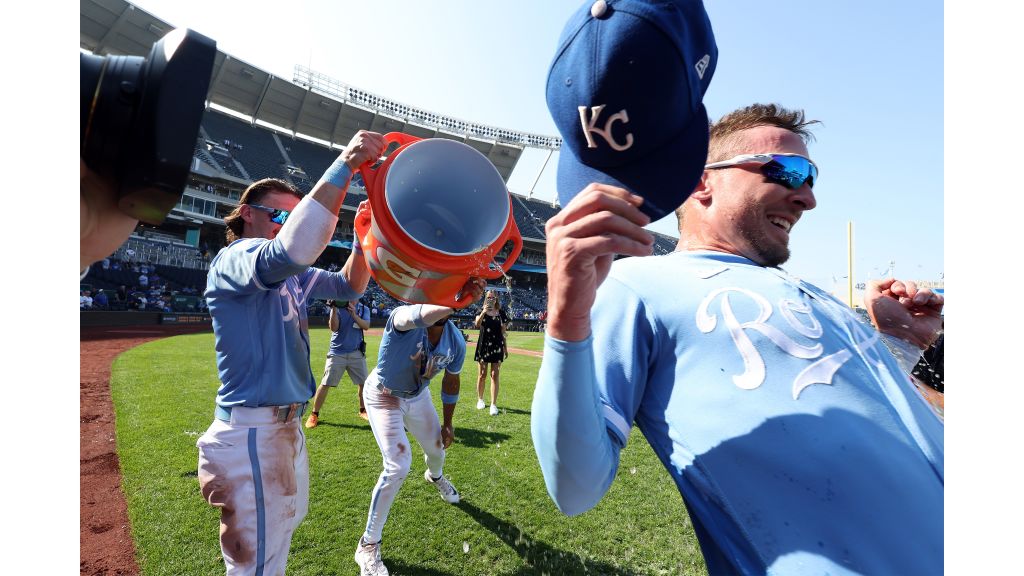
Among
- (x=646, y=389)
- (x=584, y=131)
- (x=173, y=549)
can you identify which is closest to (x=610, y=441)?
(x=646, y=389)

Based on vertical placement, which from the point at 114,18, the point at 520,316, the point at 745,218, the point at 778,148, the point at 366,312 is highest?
the point at 114,18

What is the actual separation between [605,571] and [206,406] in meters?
7.20

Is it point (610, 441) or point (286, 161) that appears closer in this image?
point (610, 441)

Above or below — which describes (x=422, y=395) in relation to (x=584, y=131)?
below

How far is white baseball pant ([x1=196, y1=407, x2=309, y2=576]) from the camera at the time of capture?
7.73ft

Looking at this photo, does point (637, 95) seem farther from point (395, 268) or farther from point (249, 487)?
point (249, 487)

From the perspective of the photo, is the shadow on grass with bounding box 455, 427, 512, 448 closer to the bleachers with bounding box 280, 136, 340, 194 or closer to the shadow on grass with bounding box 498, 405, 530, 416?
the shadow on grass with bounding box 498, 405, 530, 416

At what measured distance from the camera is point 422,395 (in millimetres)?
4535

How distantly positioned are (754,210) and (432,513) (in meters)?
→ 4.13

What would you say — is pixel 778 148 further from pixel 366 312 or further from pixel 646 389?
pixel 366 312

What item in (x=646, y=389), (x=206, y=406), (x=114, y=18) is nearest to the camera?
(x=646, y=389)

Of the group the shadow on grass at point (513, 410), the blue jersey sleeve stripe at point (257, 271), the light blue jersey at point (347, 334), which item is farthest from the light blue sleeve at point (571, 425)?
the shadow on grass at point (513, 410)

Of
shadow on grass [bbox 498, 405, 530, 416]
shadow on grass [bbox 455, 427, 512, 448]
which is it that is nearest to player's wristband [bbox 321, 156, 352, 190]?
shadow on grass [bbox 455, 427, 512, 448]

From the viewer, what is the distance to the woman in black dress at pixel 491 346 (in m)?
8.85
